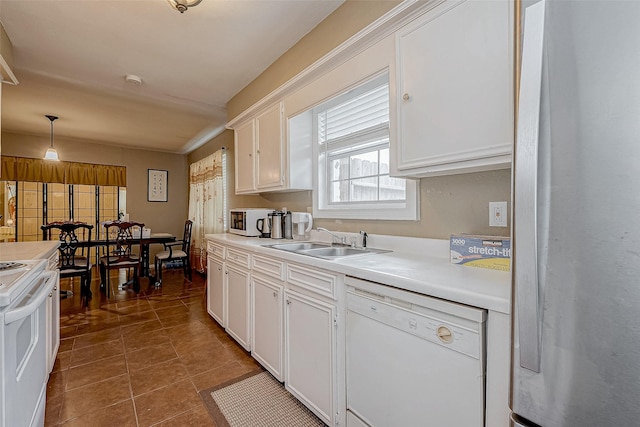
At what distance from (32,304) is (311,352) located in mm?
1226

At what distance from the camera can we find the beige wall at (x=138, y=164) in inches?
208

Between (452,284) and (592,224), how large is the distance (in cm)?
49

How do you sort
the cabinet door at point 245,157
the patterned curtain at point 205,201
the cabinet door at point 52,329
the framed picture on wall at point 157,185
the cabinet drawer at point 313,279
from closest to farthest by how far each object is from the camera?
the cabinet drawer at point 313,279, the cabinet door at point 52,329, the cabinet door at point 245,157, the patterned curtain at point 205,201, the framed picture on wall at point 157,185

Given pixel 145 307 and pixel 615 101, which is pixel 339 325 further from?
pixel 145 307

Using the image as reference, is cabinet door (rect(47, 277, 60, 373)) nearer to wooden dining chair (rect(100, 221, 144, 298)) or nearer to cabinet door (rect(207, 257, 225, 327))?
cabinet door (rect(207, 257, 225, 327))

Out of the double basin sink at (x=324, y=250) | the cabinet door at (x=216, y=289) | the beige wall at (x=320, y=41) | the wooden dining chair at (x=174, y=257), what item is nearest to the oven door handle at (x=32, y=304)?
the double basin sink at (x=324, y=250)

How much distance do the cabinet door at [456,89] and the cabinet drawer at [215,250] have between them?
1.88 meters

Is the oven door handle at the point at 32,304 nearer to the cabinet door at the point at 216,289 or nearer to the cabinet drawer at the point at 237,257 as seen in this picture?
the cabinet drawer at the point at 237,257

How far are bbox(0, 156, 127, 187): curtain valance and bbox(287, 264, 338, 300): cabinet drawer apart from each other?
231 inches

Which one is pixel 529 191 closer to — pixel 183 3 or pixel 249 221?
pixel 183 3

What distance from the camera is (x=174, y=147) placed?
6219 mm

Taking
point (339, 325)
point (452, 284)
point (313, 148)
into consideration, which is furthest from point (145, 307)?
point (452, 284)

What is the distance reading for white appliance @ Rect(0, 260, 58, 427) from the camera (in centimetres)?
98

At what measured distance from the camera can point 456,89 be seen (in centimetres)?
134
